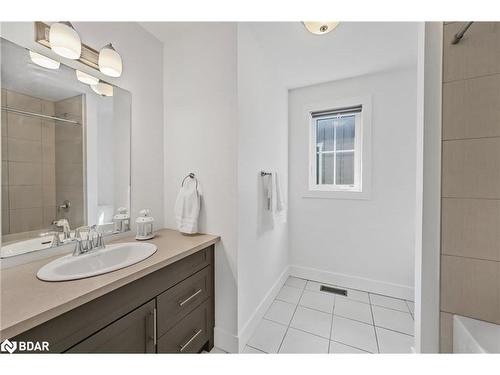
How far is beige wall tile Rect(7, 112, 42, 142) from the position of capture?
0.89 metres

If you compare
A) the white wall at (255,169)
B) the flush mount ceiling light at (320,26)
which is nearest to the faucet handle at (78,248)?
the white wall at (255,169)

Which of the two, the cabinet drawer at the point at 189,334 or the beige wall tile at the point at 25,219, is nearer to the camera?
the beige wall tile at the point at 25,219

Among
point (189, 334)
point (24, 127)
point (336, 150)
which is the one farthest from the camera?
point (336, 150)

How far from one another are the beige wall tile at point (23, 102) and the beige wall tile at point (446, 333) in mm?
2295

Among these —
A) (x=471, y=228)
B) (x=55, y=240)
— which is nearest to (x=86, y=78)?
(x=55, y=240)

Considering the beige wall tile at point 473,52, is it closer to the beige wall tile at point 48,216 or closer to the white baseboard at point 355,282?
the white baseboard at point 355,282

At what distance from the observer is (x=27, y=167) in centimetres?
94

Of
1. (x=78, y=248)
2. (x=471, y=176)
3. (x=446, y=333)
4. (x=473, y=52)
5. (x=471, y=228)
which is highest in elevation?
(x=473, y=52)

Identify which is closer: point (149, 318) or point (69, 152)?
point (149, 318)

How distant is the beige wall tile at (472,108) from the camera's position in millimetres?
850

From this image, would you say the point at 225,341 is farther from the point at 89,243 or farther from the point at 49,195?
the point at 49,195

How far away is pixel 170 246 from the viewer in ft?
3.87

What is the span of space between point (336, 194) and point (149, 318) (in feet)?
6.73

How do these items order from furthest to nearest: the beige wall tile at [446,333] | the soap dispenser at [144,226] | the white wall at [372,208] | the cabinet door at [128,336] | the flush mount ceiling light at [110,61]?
the white wall at [372,208] < the soap dispenser at [144,226] < the flush mount ceiling light at [110,61] < the beige wall tile at [446,333] < the cabinet door at [128,336]
